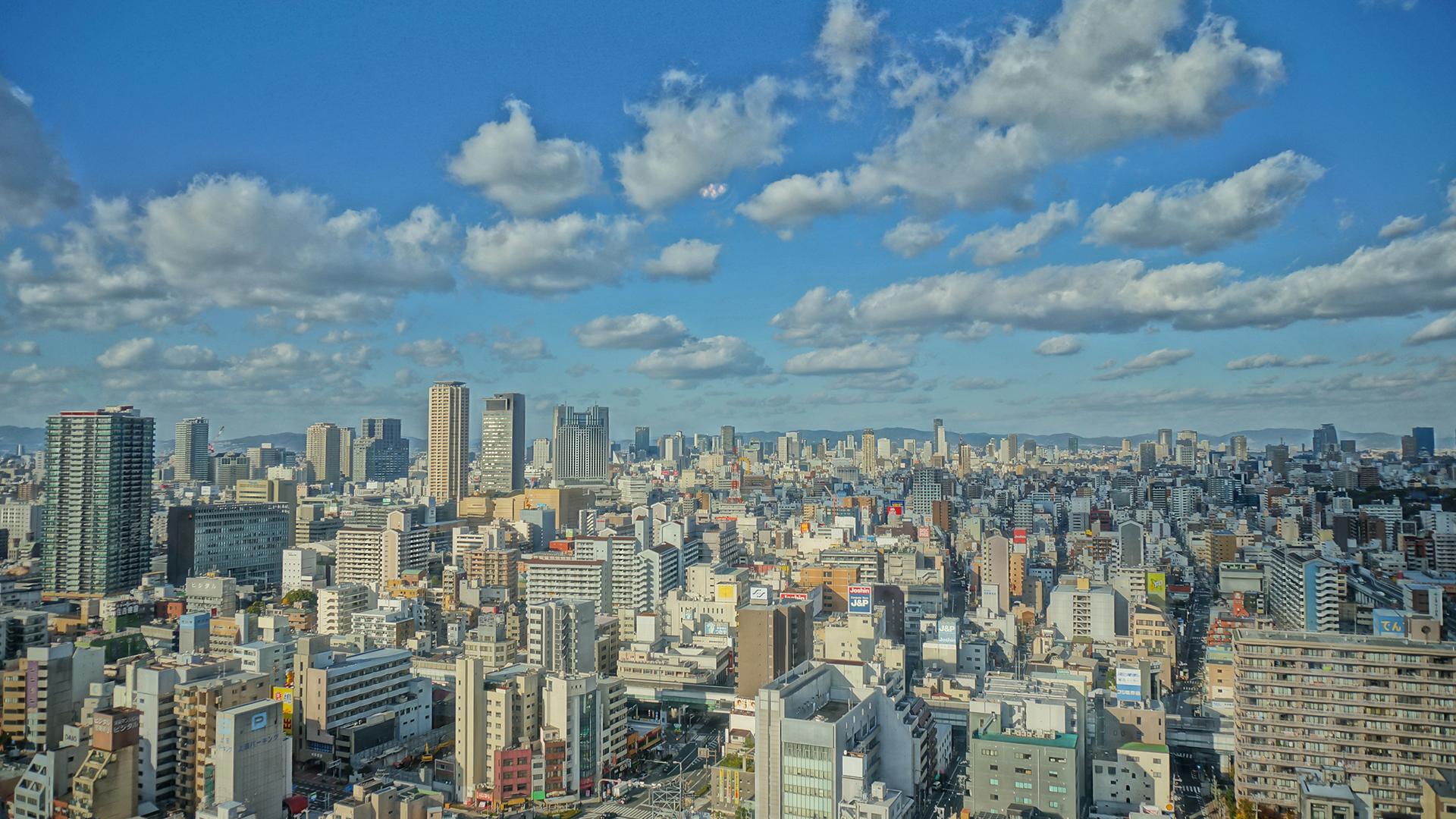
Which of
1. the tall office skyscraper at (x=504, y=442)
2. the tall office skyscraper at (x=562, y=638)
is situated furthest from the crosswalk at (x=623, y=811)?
the tall office skyscraper at (x=504, y=442)

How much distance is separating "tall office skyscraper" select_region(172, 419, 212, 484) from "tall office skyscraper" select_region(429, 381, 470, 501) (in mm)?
7660

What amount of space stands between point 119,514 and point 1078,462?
3566 cm

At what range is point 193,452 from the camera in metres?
34.9

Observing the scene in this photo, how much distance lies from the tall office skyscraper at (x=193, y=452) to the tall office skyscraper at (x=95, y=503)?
15.9 m

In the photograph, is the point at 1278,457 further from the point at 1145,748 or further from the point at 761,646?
the point at 1145,748

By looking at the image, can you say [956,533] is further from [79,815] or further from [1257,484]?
[79,815]

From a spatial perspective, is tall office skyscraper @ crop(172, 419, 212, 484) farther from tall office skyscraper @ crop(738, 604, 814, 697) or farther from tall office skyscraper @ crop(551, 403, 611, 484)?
tall office skyscraper @ crop(738, 604, 814, 697)

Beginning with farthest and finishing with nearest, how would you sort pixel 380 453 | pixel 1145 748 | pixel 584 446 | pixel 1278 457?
pixel 584 446 < pixel 380 453 < pixel 1278 457 < pixel 1145 748

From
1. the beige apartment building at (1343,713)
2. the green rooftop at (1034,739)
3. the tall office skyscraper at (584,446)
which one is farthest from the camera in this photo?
the tall office skyscraper at (584,446)

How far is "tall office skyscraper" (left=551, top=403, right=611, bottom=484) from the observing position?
46.4 meters

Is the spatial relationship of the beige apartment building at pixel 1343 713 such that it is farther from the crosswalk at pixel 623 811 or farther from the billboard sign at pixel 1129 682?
the crosswalk at pixel 623 811

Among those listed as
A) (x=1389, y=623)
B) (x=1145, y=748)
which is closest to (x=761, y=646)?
(x=1145, y=748)

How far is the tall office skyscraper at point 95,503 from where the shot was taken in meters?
18.6

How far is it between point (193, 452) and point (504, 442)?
35.2 feet
